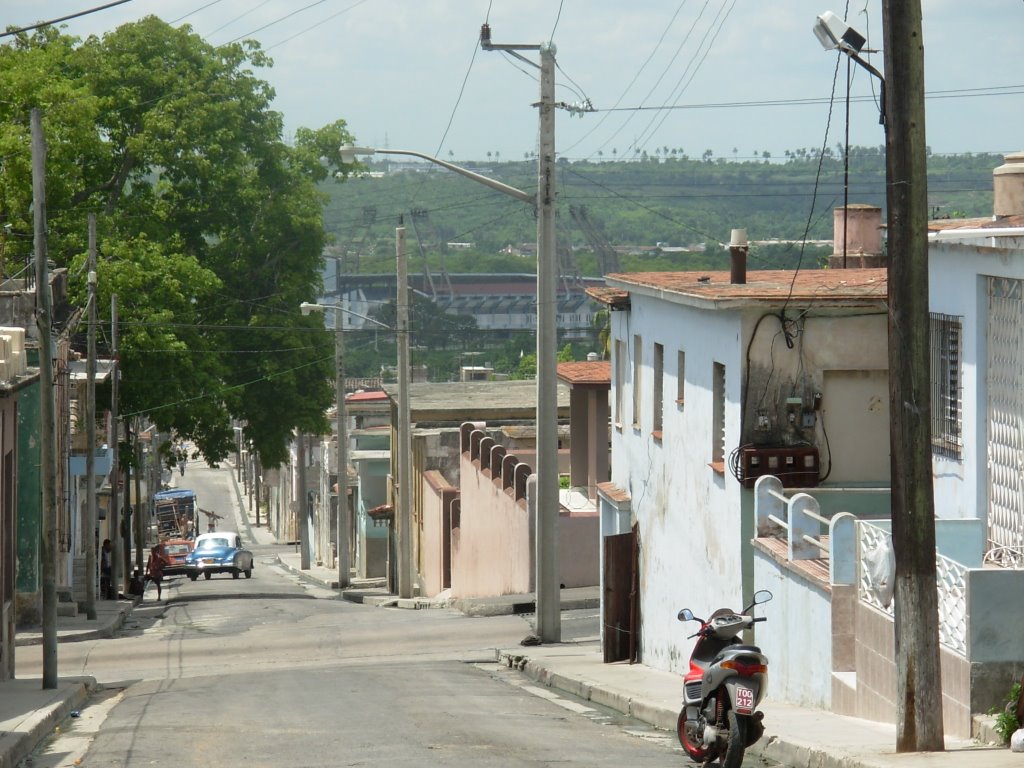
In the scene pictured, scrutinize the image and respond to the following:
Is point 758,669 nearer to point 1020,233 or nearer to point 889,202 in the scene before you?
point 889,202

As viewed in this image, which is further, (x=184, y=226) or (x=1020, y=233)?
(x=184, y=226)

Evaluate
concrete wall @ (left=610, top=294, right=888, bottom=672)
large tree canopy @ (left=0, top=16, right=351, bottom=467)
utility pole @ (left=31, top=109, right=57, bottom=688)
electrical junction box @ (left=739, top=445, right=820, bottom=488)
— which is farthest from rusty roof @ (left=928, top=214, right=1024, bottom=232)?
large tree canopy @ (left=0, top=16, right=351, bottom=467)

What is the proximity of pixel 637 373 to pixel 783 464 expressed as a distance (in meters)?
6.32

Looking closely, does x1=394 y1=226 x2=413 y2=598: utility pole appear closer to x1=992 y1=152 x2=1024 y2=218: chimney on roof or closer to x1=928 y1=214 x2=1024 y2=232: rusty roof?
x1=928 y1=214 x2=1024 y2=232: rusty roof

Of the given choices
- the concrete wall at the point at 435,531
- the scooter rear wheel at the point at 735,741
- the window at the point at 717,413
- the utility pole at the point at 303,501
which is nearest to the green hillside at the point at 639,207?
the utility pole at the point at 303,501

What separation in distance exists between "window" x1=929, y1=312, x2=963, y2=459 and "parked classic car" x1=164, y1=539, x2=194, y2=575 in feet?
152

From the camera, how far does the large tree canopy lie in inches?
1569

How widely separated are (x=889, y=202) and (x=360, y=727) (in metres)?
6.95

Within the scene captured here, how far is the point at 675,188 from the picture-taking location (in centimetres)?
17525

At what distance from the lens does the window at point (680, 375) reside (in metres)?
20.0

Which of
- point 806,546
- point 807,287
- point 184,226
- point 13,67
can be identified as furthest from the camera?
point 184,226

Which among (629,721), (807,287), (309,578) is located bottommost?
(309,578)

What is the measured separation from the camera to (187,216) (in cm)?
4503

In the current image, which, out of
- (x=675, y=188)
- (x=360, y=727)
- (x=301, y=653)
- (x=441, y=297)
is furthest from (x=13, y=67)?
(x=675, y=188)
